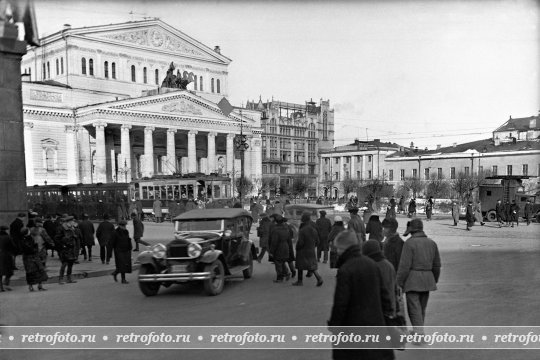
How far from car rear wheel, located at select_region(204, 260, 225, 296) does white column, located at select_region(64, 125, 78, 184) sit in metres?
48.4

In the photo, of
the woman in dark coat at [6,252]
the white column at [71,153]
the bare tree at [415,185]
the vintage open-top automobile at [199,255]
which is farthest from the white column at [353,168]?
the woman in dark coat at [6,252]

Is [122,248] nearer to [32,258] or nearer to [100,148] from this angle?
[32,258]

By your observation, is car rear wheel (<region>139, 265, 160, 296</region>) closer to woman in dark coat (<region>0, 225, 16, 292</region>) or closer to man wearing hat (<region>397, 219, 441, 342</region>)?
woman in dark coat (<region>0, 225, 16, 292</region>)

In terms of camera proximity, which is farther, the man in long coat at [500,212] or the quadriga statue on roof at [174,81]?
the quadriga statue on roof at [174,81]

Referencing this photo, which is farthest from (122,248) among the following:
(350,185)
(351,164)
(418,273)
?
(351,164)

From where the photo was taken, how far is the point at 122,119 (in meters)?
55.0

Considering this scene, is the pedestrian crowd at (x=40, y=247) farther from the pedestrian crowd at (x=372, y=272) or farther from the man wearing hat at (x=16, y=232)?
the pedestrian crowd at (x=372, y=272)

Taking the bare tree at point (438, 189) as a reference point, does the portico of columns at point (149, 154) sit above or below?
above

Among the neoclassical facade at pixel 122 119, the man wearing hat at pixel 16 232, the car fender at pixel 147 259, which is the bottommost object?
the car fender at pixel 147 259

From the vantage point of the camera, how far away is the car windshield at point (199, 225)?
11.1 m

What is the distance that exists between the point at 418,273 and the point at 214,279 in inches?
192

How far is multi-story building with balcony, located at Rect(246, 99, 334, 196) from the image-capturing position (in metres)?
93.9

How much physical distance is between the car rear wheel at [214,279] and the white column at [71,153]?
4836cm

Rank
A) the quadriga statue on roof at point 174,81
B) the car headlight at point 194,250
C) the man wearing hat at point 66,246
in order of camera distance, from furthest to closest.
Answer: the quadriga statue on roof at point 174,81, the man wearing hat at point 66,246, the car headlight at point 194,250
